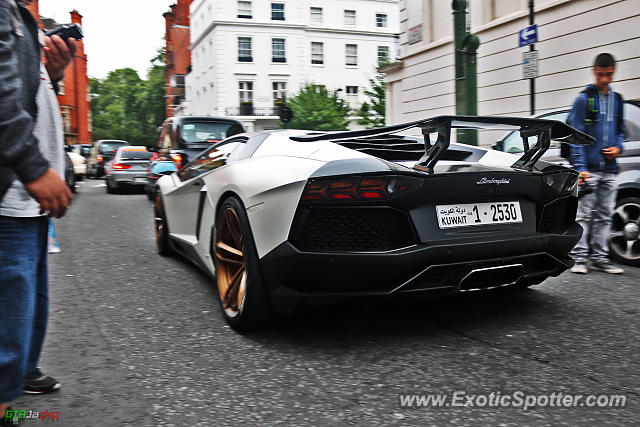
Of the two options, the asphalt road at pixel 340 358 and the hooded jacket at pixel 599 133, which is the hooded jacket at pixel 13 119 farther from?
the hooded jacket at pixel 599 133

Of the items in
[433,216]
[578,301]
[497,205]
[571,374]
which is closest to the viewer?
[571,374]

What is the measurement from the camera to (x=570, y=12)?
12562 millimetres

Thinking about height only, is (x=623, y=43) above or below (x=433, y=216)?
above

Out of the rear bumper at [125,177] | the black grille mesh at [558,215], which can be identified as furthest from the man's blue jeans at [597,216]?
the rear bumper at [125,177]

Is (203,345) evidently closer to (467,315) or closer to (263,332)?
(263,332)

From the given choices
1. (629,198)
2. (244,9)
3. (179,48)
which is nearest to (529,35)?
(629,198)

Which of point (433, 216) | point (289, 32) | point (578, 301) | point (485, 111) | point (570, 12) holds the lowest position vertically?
point (578, 301)

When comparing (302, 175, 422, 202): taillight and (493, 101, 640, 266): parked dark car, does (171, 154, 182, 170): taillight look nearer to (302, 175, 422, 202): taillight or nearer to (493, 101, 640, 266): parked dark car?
(493, 101, 640, 266): parked dark car

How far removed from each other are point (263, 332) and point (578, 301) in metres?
2.16

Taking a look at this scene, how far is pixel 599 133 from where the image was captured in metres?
4.93

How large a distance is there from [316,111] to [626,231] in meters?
34.2

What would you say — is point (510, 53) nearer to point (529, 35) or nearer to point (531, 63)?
point (529, 35)

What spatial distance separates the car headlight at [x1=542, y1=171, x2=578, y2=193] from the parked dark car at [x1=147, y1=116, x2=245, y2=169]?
7603 millimetres

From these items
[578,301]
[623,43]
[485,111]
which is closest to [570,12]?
[623,43]
